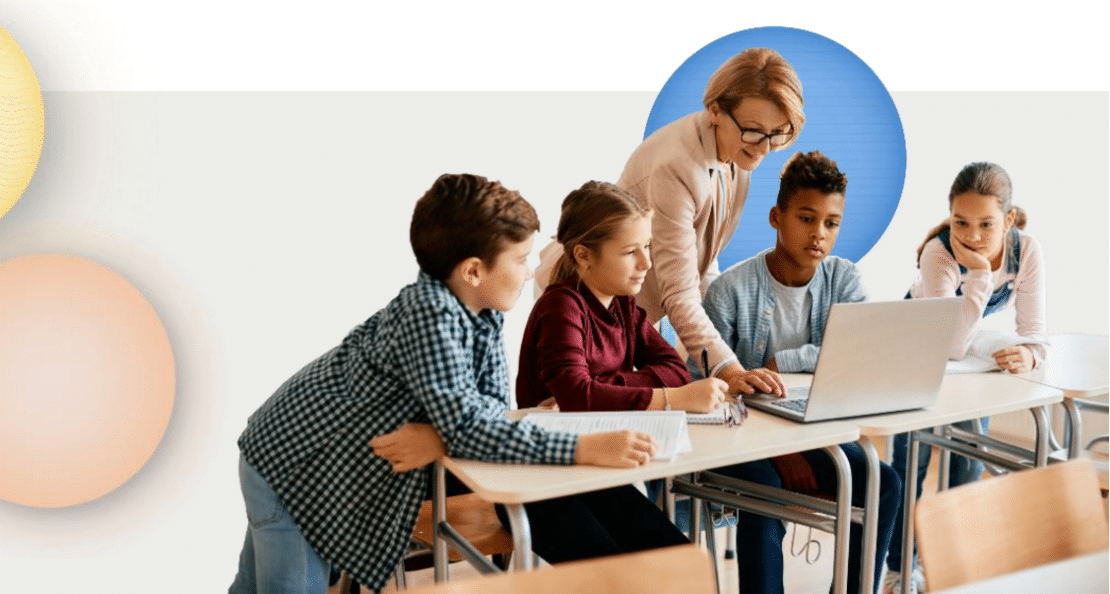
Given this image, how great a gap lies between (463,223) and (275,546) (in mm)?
667

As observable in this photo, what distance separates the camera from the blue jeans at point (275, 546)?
1.83 m

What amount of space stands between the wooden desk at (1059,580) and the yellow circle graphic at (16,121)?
7.04ft

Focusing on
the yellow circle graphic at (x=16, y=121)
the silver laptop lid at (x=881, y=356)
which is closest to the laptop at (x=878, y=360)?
the silver laptop lid at (x=881, y=356)

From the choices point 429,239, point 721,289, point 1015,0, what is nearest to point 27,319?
point 429,239

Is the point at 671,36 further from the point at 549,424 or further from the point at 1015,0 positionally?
the point at 549,424

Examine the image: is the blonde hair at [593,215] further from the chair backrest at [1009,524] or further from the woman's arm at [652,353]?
the chair backrest at [1009,524]

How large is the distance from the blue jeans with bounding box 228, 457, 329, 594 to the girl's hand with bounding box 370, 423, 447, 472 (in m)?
0.23

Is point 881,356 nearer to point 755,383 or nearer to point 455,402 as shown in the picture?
point 755,383

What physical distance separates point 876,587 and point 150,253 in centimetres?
203

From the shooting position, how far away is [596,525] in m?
1.94

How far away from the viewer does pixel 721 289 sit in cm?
248

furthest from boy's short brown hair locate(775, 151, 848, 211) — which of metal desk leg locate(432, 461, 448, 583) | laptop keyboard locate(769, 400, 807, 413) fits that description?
metal desk leg locate(432, 461, 448, 583)

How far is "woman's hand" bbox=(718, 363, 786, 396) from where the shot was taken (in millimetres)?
2139

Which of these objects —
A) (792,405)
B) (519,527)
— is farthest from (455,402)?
(792,405)
